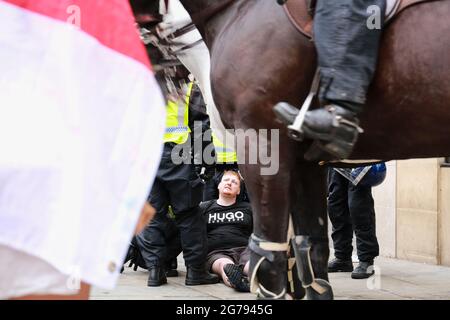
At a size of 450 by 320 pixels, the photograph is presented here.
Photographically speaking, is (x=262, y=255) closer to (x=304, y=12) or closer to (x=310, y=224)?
(x=310, y=224)

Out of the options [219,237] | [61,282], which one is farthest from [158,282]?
[61,282]

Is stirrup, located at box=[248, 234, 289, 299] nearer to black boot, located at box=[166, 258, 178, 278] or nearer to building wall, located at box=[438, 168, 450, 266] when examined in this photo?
black boot, located at box=[166, 258, 178, 278]

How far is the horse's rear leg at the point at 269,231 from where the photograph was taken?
3584mm

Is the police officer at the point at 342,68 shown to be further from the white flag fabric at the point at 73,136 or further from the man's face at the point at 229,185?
the man's face at the point at 229,185

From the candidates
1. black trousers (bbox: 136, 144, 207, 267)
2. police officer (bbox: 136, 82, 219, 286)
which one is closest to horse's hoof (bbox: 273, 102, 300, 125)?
police officer (bbox: 136, 82, 219, 286)

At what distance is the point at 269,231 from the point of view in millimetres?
3621

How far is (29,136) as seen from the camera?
1.75 meters

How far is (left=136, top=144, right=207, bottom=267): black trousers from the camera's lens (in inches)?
255

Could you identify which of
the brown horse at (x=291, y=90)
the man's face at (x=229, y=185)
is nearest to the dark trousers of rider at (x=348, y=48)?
the brown horse at (x=291, y=90)

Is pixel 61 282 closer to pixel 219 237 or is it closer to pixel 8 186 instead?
pixel 8 186

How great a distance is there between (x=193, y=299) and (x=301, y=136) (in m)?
2.59

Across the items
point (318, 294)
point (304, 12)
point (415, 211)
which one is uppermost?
point (304, 12)

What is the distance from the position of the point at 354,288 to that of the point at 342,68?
325cm

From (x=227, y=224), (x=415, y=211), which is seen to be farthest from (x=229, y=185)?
(x=415, y=211)
